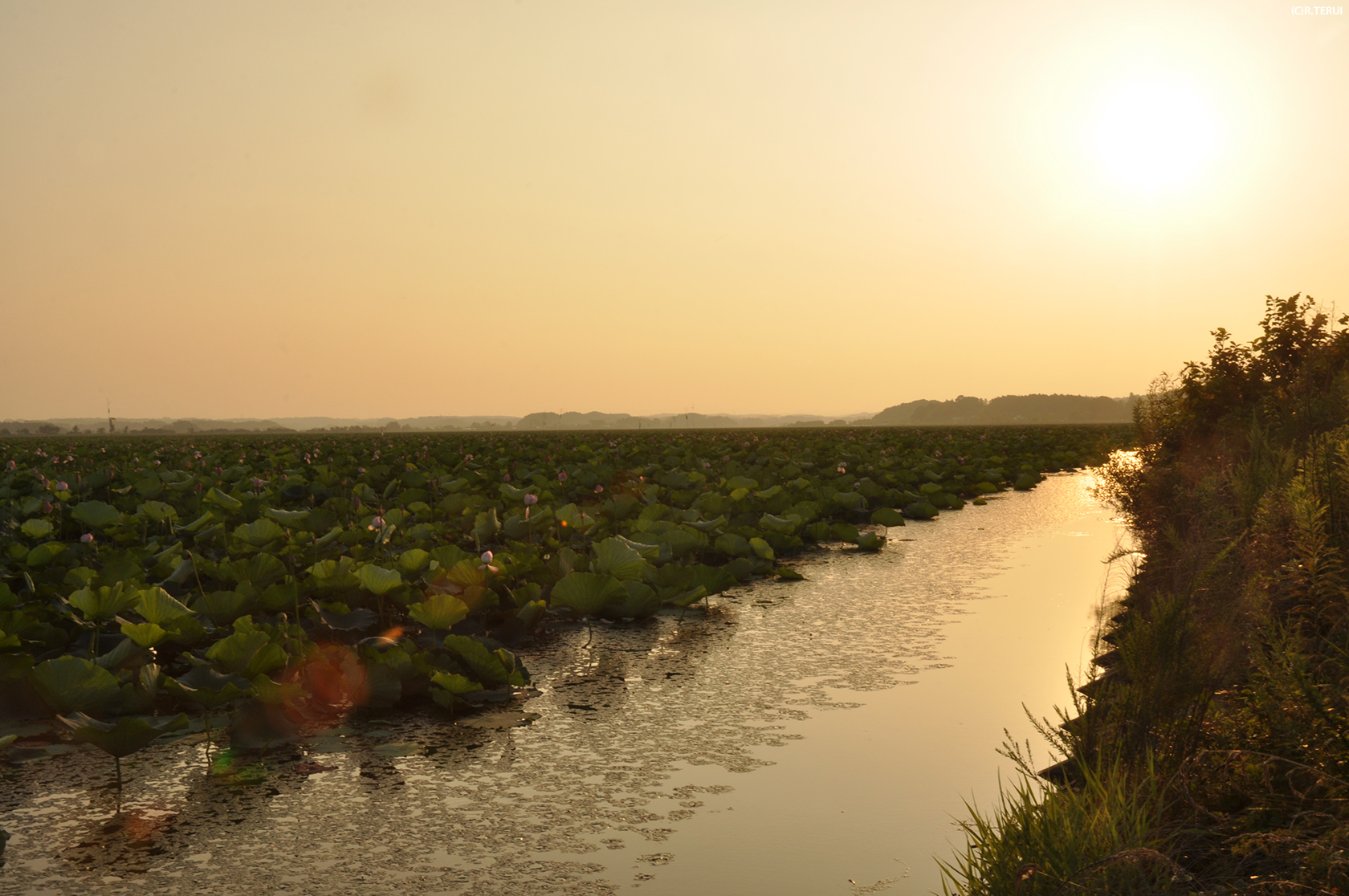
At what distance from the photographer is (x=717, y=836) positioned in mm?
3984

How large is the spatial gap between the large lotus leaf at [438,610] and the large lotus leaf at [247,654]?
1.15 metres

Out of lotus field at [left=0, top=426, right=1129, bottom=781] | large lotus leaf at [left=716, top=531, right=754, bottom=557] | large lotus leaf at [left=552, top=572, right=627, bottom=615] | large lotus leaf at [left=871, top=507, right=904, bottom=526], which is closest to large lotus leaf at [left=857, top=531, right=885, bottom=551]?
lotus field at [left=0, top=426, right=1129, bottom=781]

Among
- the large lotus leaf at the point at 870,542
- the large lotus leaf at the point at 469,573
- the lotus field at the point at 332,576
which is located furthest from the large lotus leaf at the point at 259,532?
the large lotus leaf at the point at 870,542

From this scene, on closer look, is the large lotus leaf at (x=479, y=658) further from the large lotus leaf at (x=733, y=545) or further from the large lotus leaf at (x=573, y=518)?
the large lotus leaf at (x=733, y=545)

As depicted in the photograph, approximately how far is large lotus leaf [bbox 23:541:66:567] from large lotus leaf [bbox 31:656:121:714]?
4.22m

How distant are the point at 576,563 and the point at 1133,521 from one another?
766 centimetres

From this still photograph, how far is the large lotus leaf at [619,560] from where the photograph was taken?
324 inches

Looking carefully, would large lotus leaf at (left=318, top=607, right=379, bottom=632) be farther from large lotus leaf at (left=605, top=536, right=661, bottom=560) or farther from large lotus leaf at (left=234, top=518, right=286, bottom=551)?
large lotus leaf at (left=605, top=536, right=661, bottom=560)

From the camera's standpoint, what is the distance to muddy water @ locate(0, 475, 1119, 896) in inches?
144

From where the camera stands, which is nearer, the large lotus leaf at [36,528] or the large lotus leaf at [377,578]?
the large lotus leaf at [377,578]

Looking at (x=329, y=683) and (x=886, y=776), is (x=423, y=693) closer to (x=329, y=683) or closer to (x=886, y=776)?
(x=329, y=683)

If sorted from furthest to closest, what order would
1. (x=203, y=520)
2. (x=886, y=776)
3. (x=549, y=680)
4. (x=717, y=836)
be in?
(x=203, y=520) < (x=549, y=680) < (x=886, y=776) < (x=717, y=836)

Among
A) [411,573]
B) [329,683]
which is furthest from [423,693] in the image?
[411,573]

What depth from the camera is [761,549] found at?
35.4 ft
